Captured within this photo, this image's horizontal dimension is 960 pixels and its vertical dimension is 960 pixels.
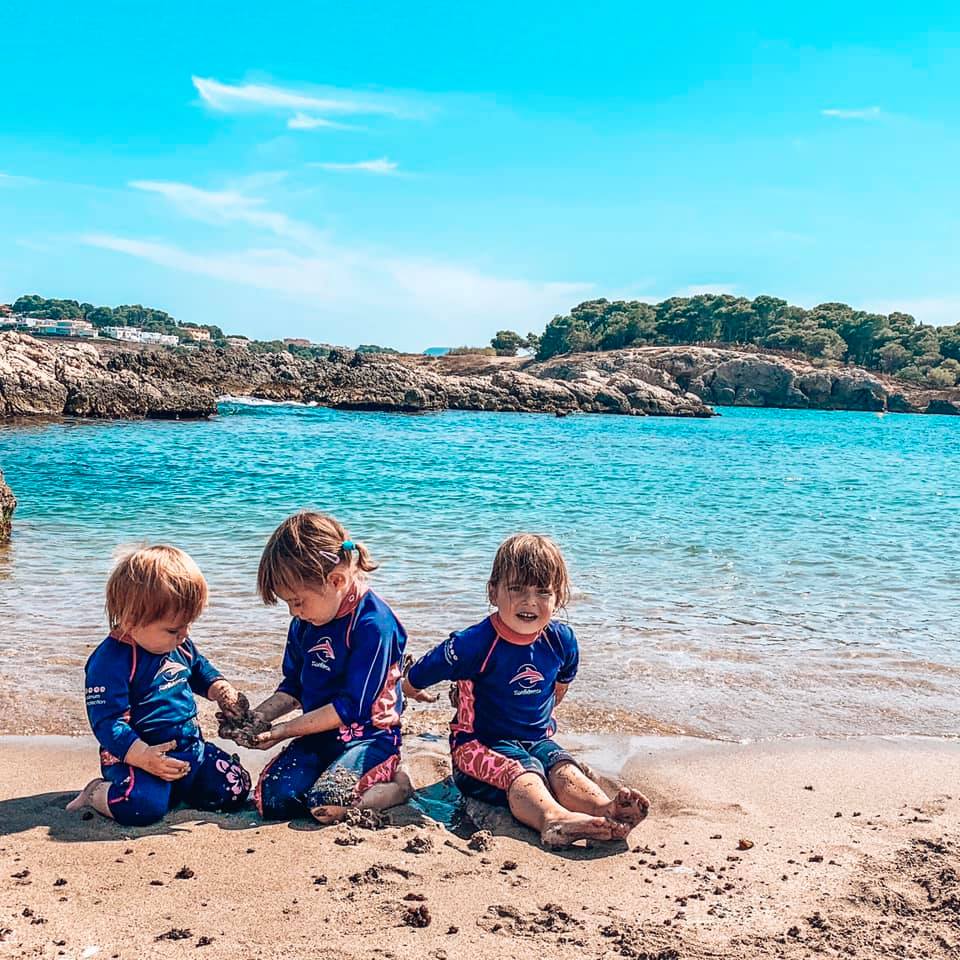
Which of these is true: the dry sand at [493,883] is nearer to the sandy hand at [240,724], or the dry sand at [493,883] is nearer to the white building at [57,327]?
the sandy hand at [240,724]

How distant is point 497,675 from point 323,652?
2.38ft

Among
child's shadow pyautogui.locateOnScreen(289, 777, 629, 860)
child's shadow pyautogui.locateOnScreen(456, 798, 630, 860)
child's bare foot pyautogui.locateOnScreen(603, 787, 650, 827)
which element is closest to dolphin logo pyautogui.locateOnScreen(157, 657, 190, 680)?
child's shadow pyautogui.locateOnScreen(289, 777, 629, 860)

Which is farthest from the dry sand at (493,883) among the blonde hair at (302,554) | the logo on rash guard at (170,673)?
the blonde hair at (302,554)

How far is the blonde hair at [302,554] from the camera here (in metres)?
3.64

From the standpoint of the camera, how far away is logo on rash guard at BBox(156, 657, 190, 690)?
11.9ft

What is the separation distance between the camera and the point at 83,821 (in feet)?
11.3

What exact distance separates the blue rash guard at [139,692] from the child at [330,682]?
0.30 m

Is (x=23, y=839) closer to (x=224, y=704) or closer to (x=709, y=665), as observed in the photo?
(x=224, y=704)

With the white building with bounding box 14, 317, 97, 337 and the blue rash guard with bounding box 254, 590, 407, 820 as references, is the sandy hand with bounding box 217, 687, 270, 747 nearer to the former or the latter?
the blue rash guard with bounding box 254, 590, 407, 820

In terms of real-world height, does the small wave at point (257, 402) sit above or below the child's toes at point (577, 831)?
above

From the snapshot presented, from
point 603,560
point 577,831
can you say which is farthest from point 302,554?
point 603,560

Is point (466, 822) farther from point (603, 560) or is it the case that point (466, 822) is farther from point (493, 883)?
point (603, 560)

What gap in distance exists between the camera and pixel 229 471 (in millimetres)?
18281

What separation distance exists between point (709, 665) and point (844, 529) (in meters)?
7.56
